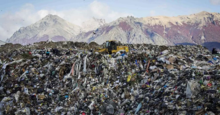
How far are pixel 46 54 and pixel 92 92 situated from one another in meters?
5.11

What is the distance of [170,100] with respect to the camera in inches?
185

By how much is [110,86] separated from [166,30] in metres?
161

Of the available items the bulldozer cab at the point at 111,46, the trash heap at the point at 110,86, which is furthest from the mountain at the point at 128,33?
the trash heap at the point at 110,86

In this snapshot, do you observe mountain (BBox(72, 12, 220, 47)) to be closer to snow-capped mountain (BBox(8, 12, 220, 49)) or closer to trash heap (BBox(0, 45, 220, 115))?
snow-capped mountain (BBox(8, 12, 220, 49))

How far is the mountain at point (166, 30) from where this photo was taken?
136 m

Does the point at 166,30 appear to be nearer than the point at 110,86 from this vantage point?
No

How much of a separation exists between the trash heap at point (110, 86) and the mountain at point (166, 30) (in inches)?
4822

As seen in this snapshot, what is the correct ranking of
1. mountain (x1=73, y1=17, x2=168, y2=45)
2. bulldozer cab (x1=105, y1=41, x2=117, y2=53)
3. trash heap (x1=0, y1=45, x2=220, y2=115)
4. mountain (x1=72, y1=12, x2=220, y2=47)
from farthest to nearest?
1. mountain (x1=73, y1=17, x2=168, y2=45)
2. mountain (x1=72, y1=12, x2=220, y2=47)
3. bulldozer cab (x1=105, y1=41, x2=117, y2=53)
4. trash heap (x1=0, y1=45, x2=220, y2=115)

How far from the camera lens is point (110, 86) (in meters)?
6.96

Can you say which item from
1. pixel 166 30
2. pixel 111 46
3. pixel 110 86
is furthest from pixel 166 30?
pixel 110 86

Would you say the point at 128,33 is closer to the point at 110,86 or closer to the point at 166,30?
the point at 166,30

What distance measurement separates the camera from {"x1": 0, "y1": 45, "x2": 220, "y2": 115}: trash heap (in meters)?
4.60

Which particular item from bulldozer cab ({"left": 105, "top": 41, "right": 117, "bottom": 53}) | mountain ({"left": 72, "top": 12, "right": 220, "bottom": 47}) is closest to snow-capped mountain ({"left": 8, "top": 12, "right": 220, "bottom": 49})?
mountain ({"left": 72, "top": 12, "right": 220, "bottom": 47})

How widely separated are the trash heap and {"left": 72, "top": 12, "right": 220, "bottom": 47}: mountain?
402 feet
